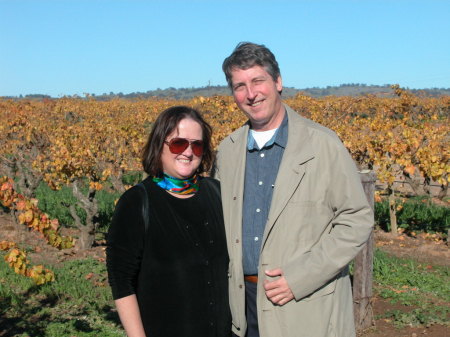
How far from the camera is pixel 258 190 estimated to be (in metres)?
2.30

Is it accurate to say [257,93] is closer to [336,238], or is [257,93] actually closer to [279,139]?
[279,139]

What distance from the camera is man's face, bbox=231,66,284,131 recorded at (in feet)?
7.47

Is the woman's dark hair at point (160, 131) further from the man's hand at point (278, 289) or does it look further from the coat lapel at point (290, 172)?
the man's hand at point (278, 289)

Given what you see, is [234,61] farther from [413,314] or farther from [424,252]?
[424,252]

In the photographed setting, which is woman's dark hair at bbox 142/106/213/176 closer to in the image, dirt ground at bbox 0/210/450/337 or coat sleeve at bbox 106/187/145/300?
coat sleeve at bbox 106/187/145/300

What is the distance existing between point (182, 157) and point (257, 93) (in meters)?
0.41

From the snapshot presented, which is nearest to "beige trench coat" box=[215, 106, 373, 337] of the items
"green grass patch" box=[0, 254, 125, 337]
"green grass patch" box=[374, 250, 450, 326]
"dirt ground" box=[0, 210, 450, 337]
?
"green grass patch" box=[0, 254, 125, 337]

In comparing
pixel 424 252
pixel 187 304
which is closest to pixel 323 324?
pixel 187 304

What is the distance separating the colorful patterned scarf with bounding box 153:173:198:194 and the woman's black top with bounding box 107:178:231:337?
0.02 metres

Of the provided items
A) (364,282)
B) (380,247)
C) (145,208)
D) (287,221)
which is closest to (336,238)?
(287,221)

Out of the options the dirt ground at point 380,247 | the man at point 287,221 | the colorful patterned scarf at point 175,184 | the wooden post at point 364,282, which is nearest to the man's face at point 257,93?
the man at point 287,221

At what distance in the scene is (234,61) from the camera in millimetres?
2291

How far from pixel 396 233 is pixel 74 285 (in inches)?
191

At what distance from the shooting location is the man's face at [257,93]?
7.47ft
